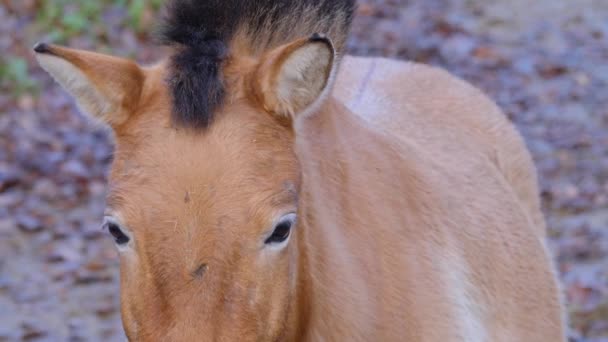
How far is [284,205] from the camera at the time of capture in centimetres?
274

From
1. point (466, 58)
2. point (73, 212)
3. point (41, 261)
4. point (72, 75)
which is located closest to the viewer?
point (72, 75)

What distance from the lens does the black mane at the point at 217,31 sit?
2.83m

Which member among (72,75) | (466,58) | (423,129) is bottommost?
(466,58)

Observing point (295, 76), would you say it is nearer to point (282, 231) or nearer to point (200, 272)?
point (282, 231)

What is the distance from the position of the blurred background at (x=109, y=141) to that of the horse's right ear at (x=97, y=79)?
557mm

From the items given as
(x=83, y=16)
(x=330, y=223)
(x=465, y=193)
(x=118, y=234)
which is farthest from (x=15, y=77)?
(x=118, y=234)

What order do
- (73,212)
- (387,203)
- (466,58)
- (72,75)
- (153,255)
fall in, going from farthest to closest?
(466,58) → (73,212) → (387,203) → (72,75) → (153,255)

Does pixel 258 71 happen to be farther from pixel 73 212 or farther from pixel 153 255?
pixel 73 212

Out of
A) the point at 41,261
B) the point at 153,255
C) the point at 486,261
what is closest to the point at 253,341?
the point at 153,255

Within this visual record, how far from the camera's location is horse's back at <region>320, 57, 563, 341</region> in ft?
11.7

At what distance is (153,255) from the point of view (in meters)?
2.66

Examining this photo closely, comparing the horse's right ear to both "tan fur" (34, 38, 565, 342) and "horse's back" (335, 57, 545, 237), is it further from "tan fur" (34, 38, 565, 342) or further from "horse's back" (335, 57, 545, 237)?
"horse's back" (335, 57, 545, 237)

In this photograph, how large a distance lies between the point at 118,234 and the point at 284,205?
45 centimetres

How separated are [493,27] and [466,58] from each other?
1.19 metres
